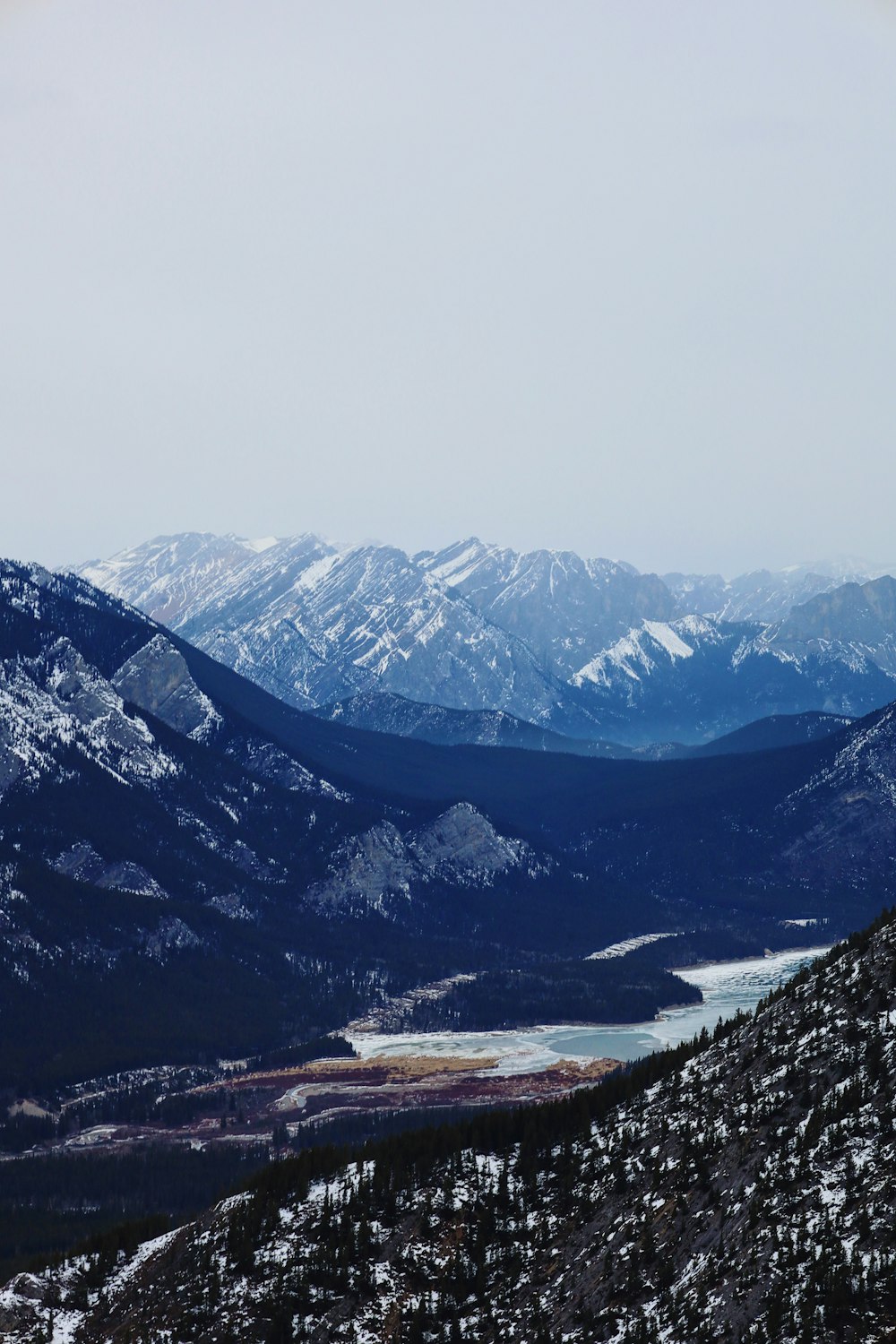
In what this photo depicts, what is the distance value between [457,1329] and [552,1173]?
14717mm

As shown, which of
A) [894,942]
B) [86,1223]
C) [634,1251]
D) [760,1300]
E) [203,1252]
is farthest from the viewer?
[86,1223]

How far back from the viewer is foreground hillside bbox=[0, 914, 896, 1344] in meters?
73.1

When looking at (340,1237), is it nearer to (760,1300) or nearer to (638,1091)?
(638,1091)

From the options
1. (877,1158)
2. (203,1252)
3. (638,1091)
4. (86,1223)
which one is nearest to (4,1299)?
(203,1252)

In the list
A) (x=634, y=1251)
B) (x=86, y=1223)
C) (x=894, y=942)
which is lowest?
(x=86, y=1223)

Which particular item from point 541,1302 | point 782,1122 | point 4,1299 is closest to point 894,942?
point 782,1122

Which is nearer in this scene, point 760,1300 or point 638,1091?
point 760,1300

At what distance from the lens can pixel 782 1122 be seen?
8662cm

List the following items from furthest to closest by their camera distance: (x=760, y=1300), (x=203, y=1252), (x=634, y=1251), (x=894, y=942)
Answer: (x=203, y=1252) < (x=894, y=942) < (x=634, y=1251) < (x=760, y=1300)

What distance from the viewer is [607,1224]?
90875 millimetres

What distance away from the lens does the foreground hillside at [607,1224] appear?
73.1m

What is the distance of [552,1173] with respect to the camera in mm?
102125

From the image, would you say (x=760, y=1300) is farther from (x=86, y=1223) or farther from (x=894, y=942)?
(x=86, y=1223)

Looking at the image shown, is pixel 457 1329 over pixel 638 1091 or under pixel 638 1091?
under
